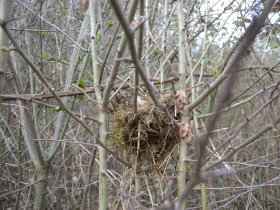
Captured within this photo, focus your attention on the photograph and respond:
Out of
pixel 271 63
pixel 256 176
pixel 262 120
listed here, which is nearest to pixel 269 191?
pixel 256 176

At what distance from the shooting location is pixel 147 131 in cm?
211

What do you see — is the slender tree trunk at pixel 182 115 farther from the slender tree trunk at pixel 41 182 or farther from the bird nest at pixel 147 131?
the slender tree trunk at pixel 41 182

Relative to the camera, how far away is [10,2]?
71.0 inches

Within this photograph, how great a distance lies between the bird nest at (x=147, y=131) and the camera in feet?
6.84

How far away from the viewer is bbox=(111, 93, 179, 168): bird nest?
82.1 inches

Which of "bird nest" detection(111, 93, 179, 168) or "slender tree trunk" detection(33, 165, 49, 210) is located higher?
"bird nest" detection(111, 93, 179, 168)

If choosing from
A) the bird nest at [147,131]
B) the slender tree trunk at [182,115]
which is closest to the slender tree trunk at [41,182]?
the bird nest at [147,131]

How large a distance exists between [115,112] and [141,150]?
259mm

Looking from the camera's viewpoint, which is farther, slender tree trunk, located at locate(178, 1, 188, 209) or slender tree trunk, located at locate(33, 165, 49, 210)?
slender tree trunk, located at locate(33, 165, 49, 210)

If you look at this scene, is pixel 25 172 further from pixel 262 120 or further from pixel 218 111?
pixel 218 111

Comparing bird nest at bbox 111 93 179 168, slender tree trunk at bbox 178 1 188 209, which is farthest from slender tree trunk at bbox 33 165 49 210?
slender tree trunk at bbox 178 1 188 209

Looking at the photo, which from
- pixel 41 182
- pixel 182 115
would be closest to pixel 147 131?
pixel 182 115

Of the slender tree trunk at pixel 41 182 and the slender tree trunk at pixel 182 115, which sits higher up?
the slender tree trunk at pixel 182 115

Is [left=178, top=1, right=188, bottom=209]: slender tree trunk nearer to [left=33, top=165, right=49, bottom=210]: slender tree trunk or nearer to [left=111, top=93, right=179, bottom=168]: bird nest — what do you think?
[left=111, top=93, right=179, bottom=168]: bird nest
